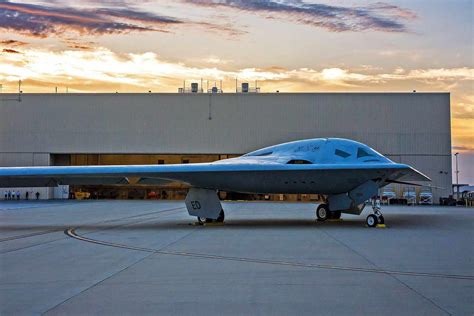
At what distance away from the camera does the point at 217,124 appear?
50.9 meters

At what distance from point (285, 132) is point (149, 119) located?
14479 mm

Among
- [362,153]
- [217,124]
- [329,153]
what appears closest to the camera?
[362,153]

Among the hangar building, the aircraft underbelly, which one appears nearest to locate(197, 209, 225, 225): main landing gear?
the aircraft underbelly

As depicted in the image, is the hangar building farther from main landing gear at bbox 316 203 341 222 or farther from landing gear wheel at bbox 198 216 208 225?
landing gear wheel at bbox 198 216 208 225

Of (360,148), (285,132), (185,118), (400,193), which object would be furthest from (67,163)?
(360,148)

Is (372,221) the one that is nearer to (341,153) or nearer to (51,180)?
(341,153)

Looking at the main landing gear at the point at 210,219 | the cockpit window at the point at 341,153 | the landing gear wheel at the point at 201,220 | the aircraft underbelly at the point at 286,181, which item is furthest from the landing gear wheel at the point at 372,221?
the landing gear wheel at the point at 201,220

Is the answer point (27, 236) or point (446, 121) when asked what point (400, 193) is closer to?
point (446, 121)

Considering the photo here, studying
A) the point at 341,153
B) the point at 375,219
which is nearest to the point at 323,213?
the point at 341,153

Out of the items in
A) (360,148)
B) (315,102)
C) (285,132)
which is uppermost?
(315,102)

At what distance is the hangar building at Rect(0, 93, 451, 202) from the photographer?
49.6 m

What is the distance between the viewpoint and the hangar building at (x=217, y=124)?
49562mm

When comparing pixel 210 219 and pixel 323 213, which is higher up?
pixel 323 213

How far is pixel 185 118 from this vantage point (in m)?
51.3
